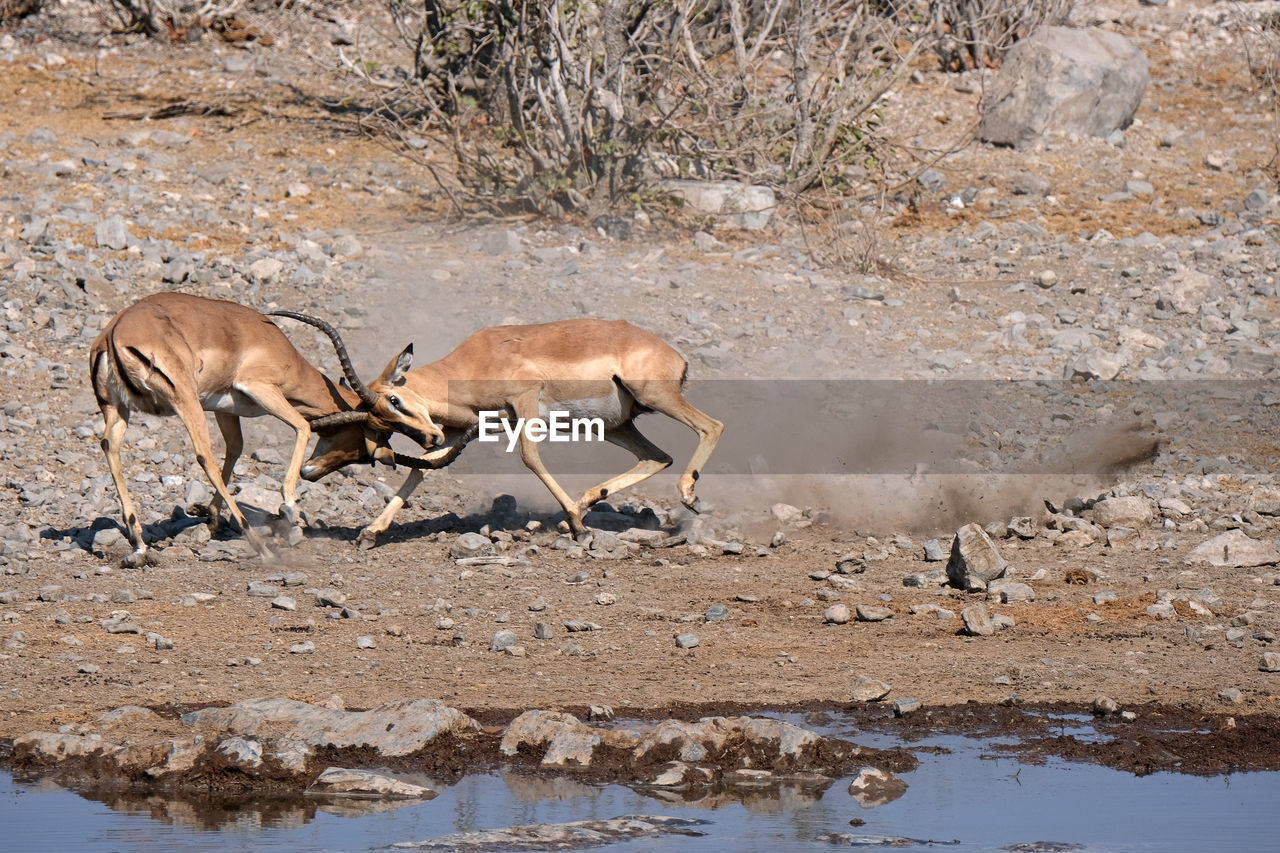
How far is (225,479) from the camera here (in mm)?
11172

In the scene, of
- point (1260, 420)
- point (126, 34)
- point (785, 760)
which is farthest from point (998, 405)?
point (126, 34)

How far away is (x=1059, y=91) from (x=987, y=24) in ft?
10.7

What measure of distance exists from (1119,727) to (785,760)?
162cm

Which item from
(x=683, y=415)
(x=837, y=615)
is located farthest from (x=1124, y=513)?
(x=683, y=415)

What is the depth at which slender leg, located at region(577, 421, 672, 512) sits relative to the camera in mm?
10969

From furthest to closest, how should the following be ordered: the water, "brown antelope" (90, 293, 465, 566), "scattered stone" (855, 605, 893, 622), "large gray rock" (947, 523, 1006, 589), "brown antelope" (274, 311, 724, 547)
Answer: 1. "brown antelope" (274, 311, 724, 547)
2. "brown antelope" (90, 293, 465, 566)
3. "large gray rock" (947, 523, 1006, 589)
4. "scattered stone" (855, 605, 893, 622)
5. the water

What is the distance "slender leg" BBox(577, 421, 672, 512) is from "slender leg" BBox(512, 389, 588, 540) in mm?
94

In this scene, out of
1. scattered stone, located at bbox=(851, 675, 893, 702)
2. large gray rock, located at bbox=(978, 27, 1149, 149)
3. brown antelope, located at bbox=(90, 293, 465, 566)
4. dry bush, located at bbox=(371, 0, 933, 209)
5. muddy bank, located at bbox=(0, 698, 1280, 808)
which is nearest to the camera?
muddy bank, located at bbox=(0, 698, 1280, 808)

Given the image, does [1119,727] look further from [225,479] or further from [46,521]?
[46,521]

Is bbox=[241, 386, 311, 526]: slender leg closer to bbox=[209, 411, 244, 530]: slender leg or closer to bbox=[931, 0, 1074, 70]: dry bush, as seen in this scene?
bbox=[209, 411, 244, 530]: slender leg

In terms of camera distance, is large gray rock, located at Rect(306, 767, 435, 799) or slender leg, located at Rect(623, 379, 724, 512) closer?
large gray rock, located at Rect(306, 767, 435, 799)

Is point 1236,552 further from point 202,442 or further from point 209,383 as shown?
point 209,383

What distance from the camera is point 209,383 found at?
34.5ft

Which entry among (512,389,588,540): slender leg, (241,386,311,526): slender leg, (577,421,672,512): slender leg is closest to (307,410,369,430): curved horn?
(241,386,311,526): slender leg
